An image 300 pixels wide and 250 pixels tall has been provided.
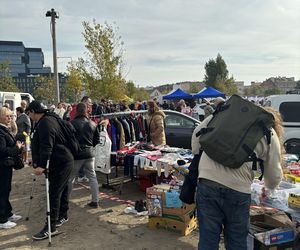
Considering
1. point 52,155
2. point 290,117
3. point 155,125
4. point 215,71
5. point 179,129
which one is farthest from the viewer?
point 215,71

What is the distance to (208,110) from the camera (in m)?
9.66

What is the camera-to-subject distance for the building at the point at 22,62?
95.4m

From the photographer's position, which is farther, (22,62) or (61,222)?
(22,62)

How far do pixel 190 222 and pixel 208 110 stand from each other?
5.04m

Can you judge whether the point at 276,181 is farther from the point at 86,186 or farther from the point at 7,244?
the point at 86,186

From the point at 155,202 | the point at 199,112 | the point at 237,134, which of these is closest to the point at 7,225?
the point at 155,202

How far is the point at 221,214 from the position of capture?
2828mm

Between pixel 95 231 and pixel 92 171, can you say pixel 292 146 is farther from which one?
pixel 95 231

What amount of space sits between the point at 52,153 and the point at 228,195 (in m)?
2.95

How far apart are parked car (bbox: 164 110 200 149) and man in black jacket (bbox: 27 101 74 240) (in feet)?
18.6

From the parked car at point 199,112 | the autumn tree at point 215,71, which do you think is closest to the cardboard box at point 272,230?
the parked car at point 199,112

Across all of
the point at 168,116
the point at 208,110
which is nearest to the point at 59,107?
the point at 168,116

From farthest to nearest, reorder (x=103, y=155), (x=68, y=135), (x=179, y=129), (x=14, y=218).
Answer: (x=179, y=129), (x=103, y=155), (x=14, y=218), (x=68, y=135)

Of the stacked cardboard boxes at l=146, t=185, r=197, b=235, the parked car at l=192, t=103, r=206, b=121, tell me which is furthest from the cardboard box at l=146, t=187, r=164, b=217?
the parked car at l=192, t=103, r=206, b=121
